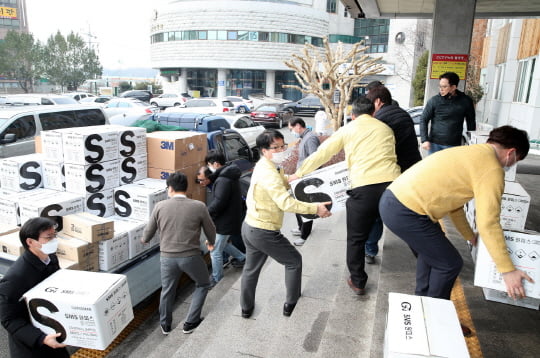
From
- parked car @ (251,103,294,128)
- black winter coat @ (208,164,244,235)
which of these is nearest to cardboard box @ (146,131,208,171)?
black winter coat @ (208,164,244,235)

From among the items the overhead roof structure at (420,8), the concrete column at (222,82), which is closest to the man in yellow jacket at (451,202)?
the overhead roof structure at (420,8)

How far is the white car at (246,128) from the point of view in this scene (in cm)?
1390

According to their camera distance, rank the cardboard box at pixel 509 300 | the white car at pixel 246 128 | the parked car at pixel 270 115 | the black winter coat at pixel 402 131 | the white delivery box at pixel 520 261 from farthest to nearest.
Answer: the parked car at pixel 270 115, the white car at pixel 246 128, the black winter coat at pixel 402 131, the cardboard box at pixel 509 300, the white delivery box at pixel 520 261

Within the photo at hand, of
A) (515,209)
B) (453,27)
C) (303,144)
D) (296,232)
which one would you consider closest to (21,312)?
(303,144)

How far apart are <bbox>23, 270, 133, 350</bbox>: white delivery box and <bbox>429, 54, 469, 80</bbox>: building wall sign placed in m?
7.43

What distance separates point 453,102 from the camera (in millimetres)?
5355

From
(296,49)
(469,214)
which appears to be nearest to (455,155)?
(469,214)

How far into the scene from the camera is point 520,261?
2.56 metres

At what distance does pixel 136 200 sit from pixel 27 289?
2.41 meters

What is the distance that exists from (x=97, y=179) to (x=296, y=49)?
2035 inches

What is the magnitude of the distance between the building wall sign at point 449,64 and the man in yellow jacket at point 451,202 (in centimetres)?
590

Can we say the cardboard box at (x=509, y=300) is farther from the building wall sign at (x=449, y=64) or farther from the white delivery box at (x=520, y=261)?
the building wall sign at (x=449, y=64)

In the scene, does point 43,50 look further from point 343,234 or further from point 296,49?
point 343,234

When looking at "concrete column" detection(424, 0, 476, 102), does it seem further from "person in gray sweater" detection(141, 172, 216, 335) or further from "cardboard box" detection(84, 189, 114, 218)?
"cardboard box" detection(84, 189, 114, 218)
